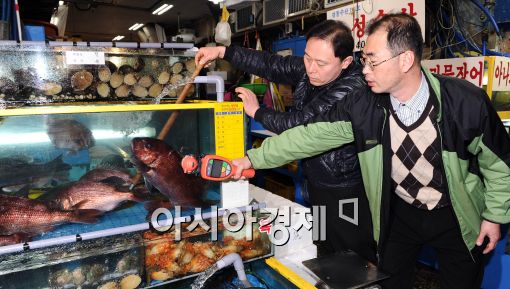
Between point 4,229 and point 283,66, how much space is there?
6.17 feet

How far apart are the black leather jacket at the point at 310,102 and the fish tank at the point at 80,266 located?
1.04 meters

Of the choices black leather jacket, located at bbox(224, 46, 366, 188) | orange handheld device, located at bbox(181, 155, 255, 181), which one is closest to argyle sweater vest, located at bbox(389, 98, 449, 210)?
black leather jacket, located at bbox(224, 46, 366, 188)

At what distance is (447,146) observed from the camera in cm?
171

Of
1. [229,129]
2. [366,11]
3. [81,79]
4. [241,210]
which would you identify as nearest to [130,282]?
[241,210]

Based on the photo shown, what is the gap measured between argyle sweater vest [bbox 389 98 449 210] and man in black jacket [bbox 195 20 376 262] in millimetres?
348

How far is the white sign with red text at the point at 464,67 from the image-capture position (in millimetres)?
3018

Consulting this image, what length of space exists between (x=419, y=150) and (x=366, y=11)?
2.57m

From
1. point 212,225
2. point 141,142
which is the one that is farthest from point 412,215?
point 141,142

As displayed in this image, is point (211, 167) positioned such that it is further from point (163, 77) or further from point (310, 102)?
point (163, 77)

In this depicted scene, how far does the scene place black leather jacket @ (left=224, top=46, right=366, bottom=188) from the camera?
2.06 meters

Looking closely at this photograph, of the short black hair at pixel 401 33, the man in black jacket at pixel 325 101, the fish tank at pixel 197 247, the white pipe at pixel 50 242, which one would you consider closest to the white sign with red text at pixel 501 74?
the man in black jacket at pixel 325 101

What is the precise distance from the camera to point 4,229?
5.08ft

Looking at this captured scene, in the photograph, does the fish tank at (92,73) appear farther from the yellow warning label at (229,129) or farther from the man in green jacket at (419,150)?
the man in green jacket at (419,150)

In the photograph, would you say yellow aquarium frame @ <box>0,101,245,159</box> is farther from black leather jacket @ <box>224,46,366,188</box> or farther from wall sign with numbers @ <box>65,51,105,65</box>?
black leather jacket @ <box>224,46,366,188</box>
